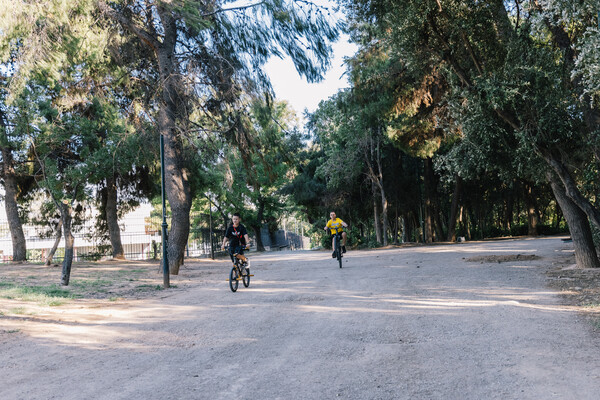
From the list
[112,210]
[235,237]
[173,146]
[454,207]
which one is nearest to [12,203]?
[112,210]

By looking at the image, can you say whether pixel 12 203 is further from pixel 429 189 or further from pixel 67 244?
pixel 429 189

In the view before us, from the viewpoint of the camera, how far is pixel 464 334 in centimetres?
666

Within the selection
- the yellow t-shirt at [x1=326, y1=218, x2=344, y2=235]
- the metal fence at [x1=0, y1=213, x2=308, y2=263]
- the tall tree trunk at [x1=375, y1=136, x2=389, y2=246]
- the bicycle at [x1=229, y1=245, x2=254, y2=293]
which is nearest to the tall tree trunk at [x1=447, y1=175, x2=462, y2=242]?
the tall tree trunk at [x1=375, y1=136, x2=389, y2=246]

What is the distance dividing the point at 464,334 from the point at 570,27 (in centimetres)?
881

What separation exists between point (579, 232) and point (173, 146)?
1255 centimetres

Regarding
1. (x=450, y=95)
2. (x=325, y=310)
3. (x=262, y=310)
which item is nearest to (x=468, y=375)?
(x=325, y=310)

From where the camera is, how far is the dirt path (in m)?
4.75

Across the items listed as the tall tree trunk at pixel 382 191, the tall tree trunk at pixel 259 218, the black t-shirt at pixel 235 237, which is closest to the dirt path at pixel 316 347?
the black t-shirt at pixel 235 237

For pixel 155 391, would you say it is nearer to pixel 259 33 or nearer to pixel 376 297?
pixel 376 297

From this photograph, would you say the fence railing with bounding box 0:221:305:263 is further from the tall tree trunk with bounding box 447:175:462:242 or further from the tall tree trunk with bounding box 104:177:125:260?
the tall tree trunk with bounding box 447:175:462:242

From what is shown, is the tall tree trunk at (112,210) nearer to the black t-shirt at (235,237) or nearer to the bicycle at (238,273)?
the black t-shirt at (235,237)

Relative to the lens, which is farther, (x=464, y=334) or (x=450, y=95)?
(x=450, y=95)

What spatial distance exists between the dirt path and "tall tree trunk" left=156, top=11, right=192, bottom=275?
22.6 feet

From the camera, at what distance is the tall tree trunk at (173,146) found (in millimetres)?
17703
